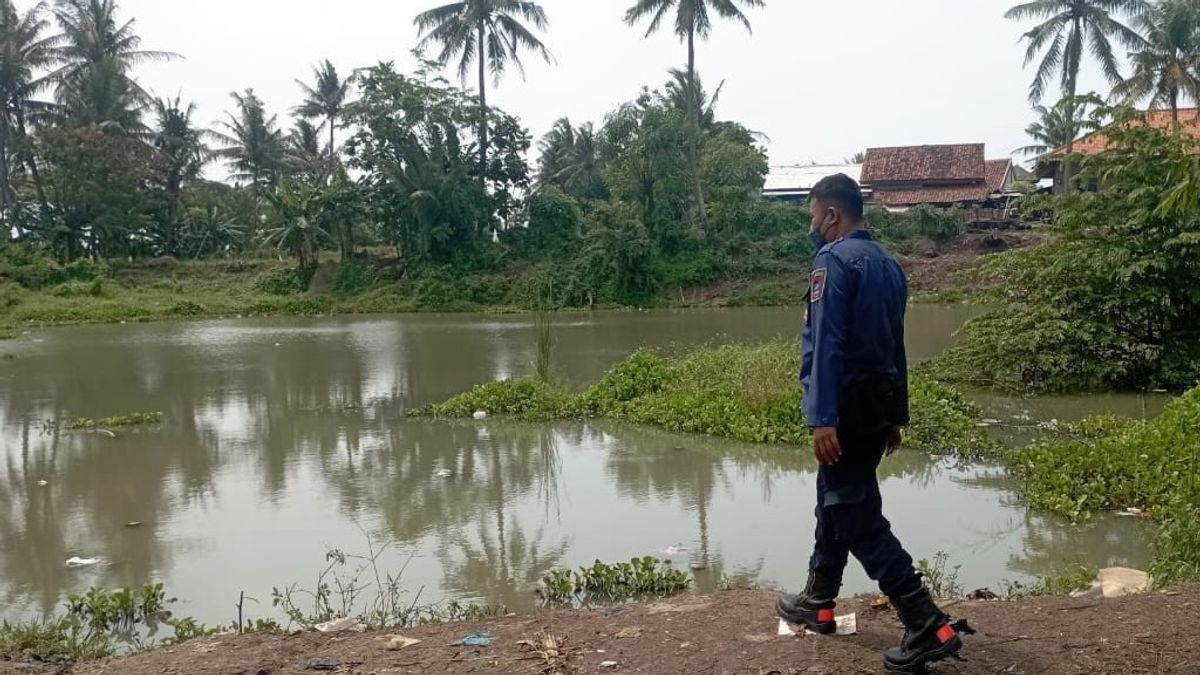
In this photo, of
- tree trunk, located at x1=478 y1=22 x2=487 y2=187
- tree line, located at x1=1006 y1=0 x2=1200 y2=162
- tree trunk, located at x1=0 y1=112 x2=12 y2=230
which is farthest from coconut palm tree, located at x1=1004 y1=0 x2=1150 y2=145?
tree trunk, located at x1=0 y1=112 x2=12 y2=230

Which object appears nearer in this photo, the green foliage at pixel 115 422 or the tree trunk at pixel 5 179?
the green foliage at pixel 115 422

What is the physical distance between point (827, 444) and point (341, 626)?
234cm

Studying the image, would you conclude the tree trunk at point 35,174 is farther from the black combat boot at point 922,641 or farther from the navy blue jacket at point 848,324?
the black combat boot at point 922,641

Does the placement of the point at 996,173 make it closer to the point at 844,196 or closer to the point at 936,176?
the point at 936,176

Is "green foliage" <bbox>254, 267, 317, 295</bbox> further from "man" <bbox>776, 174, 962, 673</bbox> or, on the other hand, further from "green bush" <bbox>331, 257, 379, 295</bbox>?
"man" <bbox>776, 174, 962, 673</bbox>

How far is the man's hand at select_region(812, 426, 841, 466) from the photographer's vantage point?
9.91 feet

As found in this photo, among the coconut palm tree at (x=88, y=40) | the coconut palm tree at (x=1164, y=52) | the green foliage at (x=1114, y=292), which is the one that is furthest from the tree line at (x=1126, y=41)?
the coconut palm tree at (x=88, y=40)

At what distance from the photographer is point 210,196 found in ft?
137

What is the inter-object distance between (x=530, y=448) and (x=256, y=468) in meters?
2.50

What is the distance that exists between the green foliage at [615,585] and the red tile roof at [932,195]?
34.6 meters

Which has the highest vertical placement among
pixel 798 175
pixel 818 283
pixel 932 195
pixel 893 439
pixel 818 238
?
pixel 798 175

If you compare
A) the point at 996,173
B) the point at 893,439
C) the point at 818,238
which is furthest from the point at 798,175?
the point at 893,439

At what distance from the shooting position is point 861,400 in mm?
3117

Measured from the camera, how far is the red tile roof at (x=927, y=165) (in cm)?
3841
